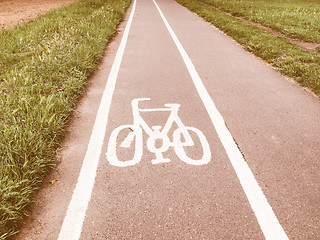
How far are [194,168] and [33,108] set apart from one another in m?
2.66

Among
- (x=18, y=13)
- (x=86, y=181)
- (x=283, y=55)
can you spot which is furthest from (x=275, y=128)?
(x=18, y=13)

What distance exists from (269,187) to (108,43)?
7.90 metres

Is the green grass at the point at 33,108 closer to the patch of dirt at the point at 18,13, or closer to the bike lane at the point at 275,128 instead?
the bike lane at the point at 275,128

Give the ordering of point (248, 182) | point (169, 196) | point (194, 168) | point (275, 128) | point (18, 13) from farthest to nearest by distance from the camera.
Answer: point (18, 13)
point (275, 128)
point (194, 168)
point (248, 182)
point (169, 196)

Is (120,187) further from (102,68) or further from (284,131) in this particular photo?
(102,68)

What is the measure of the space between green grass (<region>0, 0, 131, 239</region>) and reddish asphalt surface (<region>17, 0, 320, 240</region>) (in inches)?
7.0

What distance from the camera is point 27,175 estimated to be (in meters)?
2.75

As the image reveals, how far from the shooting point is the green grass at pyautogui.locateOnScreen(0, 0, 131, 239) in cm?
255

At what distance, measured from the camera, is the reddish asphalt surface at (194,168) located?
2.35m

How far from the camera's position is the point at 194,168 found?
306 cm

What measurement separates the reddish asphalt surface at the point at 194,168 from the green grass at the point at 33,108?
0.18m

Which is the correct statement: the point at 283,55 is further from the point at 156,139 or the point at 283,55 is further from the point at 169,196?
the point at 169,196

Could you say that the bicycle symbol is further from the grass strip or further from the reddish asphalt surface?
the grass strip

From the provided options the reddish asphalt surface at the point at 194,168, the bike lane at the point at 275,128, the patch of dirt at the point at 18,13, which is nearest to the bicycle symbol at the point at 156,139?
the reddish asphalt surface at the point at 194,168
